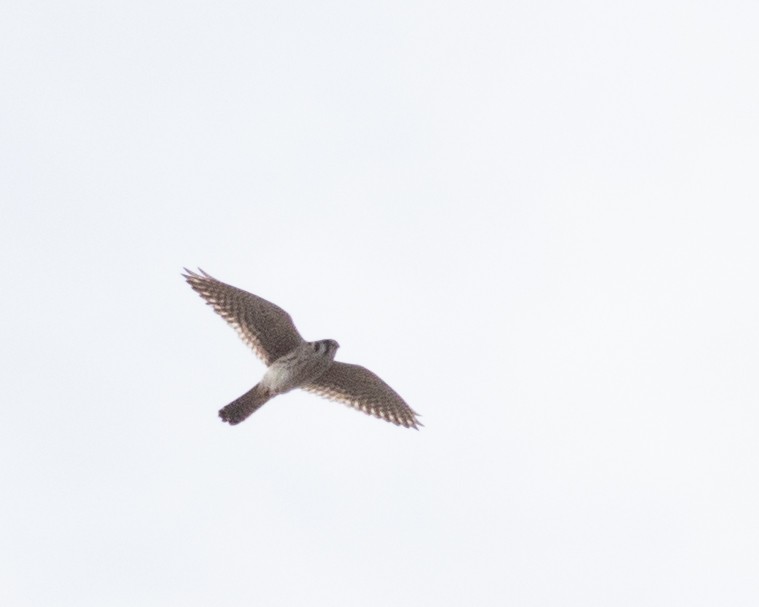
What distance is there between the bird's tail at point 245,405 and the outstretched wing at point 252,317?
449 mm

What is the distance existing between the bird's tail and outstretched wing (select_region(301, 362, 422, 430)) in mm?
894

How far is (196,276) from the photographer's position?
53.7ft

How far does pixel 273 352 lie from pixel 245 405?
81cm

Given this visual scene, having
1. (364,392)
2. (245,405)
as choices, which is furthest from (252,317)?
(364,392)

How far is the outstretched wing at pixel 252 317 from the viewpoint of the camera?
16.0 m

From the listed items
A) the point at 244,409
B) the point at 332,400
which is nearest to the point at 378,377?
the point at 332,400

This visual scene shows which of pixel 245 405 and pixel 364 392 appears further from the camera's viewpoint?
pixel 364 392

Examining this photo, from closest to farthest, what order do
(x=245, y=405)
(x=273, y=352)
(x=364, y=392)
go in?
(x=245, y=405) → (x=273, y=352) → (x=364, y=392)

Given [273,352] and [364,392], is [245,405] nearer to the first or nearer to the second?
[273,352]

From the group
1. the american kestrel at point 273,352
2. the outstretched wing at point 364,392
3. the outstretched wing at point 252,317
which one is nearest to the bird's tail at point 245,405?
the american kestrel at point 273,352

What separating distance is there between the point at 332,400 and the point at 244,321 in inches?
66.7

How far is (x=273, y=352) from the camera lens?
16281mm

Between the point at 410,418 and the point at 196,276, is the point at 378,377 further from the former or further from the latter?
the point at 196,276

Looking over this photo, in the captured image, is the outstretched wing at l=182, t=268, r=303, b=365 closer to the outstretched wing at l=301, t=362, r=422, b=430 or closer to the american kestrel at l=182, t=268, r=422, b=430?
the american kestrel at l=182, t=268, r=422, b=430
